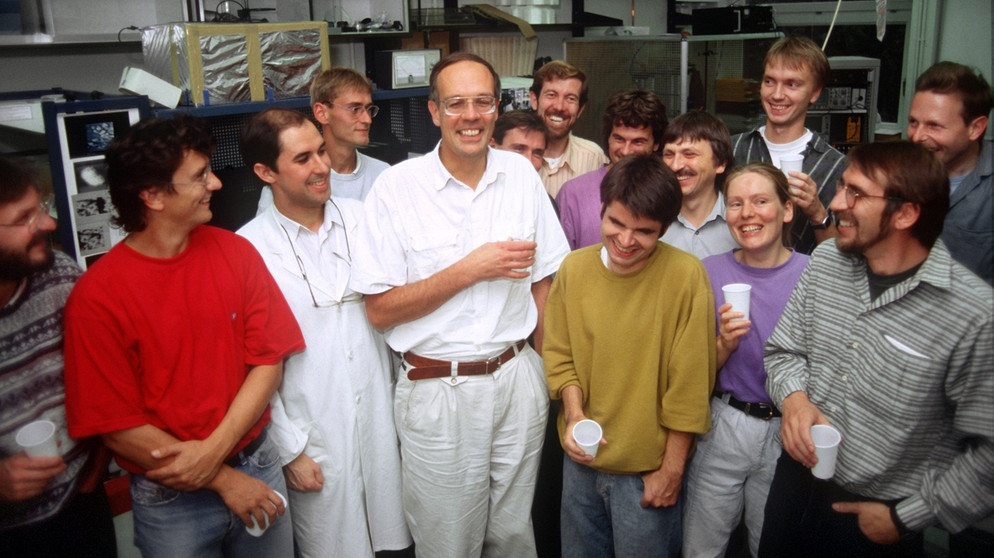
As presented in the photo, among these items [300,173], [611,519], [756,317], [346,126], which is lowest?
[611,519]

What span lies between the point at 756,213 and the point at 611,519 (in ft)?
2.88

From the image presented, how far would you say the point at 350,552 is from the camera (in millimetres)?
1987

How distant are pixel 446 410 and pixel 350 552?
53 cm

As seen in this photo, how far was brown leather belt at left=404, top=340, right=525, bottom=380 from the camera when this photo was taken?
6.15 feet

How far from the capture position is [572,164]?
2.87 m

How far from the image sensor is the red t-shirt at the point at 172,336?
145cm

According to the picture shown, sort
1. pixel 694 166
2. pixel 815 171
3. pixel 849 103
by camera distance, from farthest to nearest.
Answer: pixel 849 103 < pixel 815 171 < pixel 694 166

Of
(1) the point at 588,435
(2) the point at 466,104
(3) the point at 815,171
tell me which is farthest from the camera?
(3) the point at 815,171

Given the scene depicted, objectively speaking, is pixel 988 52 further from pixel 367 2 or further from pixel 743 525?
pixel 367 2

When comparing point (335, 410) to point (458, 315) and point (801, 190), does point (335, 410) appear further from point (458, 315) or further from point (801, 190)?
point (801, 190)

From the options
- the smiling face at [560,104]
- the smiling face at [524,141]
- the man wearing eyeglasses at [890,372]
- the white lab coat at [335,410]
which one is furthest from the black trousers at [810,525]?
the smiling face at [560,104]

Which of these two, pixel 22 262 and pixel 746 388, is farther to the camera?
pixel 746 388

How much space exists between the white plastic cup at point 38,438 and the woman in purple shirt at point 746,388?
4.86 ft

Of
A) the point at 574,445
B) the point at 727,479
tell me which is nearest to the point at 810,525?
the point at 727,479
